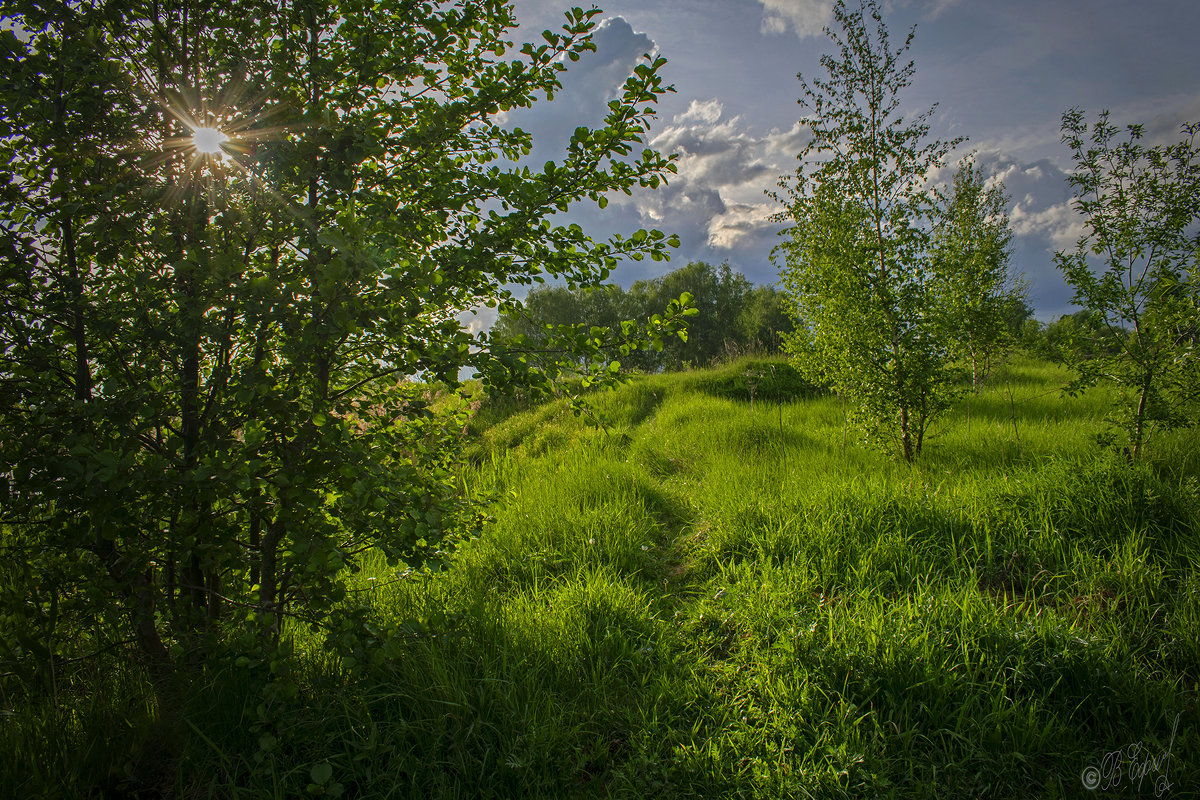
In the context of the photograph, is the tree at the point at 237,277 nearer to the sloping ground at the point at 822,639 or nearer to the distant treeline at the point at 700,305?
the sloping ground at the point at 822,639

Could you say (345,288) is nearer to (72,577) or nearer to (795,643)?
(72,577)

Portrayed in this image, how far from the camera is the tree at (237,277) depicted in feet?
6.25

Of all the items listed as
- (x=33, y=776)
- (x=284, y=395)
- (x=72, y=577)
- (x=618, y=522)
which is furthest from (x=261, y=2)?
(x=618, y=522)

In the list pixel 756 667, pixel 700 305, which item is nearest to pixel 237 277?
pixel 756 667

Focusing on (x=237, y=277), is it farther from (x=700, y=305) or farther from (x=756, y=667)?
(x=700, y=305)

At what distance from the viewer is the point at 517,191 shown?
221 centimetres

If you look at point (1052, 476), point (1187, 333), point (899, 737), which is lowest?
point (899, 737)

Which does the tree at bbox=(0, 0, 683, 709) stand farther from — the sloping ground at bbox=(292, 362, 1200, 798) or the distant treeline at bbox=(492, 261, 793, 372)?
the distant treeline at bbox=(492, 261, 793, 372)

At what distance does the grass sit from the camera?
7.45 feet

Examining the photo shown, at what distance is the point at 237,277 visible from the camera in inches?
84.9

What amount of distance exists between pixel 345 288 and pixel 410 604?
2.55 metres

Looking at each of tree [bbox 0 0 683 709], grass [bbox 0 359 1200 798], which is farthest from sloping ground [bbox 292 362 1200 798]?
tree [bbox 0 0 683 709]

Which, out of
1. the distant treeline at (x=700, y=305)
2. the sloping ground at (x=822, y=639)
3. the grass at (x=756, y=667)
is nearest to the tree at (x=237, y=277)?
the grass at (x=756, y=667)

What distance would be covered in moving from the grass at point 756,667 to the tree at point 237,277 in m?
0.54
